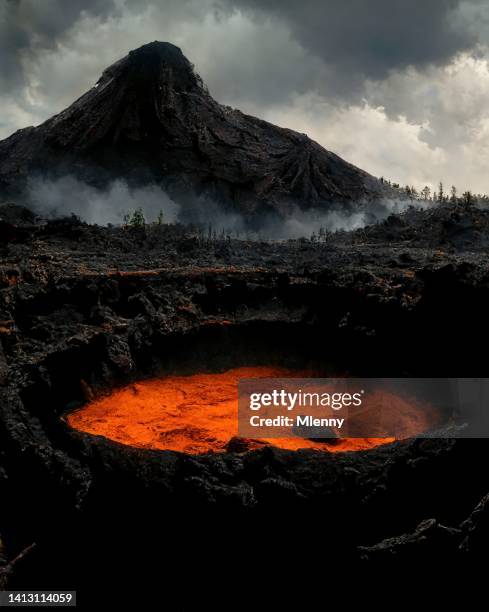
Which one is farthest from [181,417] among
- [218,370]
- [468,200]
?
[468,200]

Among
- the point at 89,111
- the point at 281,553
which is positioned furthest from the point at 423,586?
the point at 89,111

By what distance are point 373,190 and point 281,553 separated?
28687 mm

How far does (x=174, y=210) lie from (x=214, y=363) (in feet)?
63.3

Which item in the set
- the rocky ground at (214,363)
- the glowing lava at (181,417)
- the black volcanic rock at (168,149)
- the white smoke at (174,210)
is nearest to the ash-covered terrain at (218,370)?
the rocky ground at (214,363)

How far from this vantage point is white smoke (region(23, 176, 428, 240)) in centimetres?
2769

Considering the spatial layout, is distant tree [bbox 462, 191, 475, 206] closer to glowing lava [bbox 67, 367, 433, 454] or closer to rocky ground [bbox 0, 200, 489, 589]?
rocky ground [bbox 0, 200, 489, 589]

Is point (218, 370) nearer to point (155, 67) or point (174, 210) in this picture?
point (174, 210)

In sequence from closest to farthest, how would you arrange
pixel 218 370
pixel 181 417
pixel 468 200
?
pixel 181 417, pixel 218 370, pixel 468 200

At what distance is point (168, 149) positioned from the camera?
1180 inches

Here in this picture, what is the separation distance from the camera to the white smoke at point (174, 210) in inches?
1090

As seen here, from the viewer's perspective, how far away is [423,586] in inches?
211

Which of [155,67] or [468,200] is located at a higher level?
[155,67]

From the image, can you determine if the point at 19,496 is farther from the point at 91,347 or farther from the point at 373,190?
the point at 373,190

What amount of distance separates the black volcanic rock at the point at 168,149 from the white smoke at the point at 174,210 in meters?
0.55
